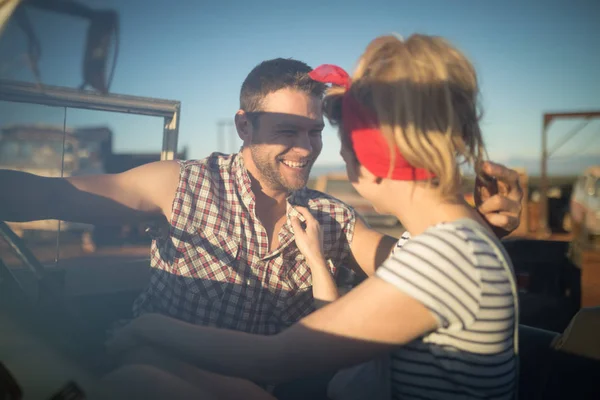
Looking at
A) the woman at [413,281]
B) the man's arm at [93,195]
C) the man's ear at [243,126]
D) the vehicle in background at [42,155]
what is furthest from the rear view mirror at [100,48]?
the woman at [413,281]

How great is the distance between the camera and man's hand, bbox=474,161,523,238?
1.39 m

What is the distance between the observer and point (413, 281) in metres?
0.92

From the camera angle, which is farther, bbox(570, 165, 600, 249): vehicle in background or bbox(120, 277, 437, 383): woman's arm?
bbox(570, 165, 600, 249): vehicle in background

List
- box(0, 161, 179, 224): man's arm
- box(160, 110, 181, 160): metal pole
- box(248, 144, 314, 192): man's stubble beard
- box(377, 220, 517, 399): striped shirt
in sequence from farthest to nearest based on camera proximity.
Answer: box(248, 144, 314, 192): man's stubble beard, box(160, 110, 181, 160): metal pole, box(0, 161, 179, 224): man's arm, box(377, 220, 517, 399): striped shirt

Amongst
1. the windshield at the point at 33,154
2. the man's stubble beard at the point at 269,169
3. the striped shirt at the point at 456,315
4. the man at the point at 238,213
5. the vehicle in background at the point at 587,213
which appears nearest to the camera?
the striped shirt at the point at 456,315

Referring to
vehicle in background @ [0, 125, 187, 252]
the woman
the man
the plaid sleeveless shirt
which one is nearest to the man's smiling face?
the man

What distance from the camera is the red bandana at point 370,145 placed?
108 cm

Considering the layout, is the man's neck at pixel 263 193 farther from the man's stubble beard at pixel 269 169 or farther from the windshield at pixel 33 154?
the windshield at pixel 33 154

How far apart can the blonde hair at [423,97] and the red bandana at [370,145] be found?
0.05 feet

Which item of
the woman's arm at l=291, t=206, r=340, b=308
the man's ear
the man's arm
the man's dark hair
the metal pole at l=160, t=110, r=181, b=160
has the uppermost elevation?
the man's dark hair

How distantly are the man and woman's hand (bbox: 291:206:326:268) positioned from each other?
0.12 m

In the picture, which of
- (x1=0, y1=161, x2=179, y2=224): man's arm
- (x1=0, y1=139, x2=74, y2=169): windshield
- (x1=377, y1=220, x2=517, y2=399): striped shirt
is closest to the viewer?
(x1=377, y1=220, x2=517, y2=399): striped shirt

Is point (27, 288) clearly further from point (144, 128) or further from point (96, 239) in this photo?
point (144, 128)

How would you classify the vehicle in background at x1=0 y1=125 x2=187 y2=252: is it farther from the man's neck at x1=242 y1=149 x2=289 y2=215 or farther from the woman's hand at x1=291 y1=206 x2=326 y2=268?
the woman's hand at x1=291 y1=206 x2=326 y2=268
